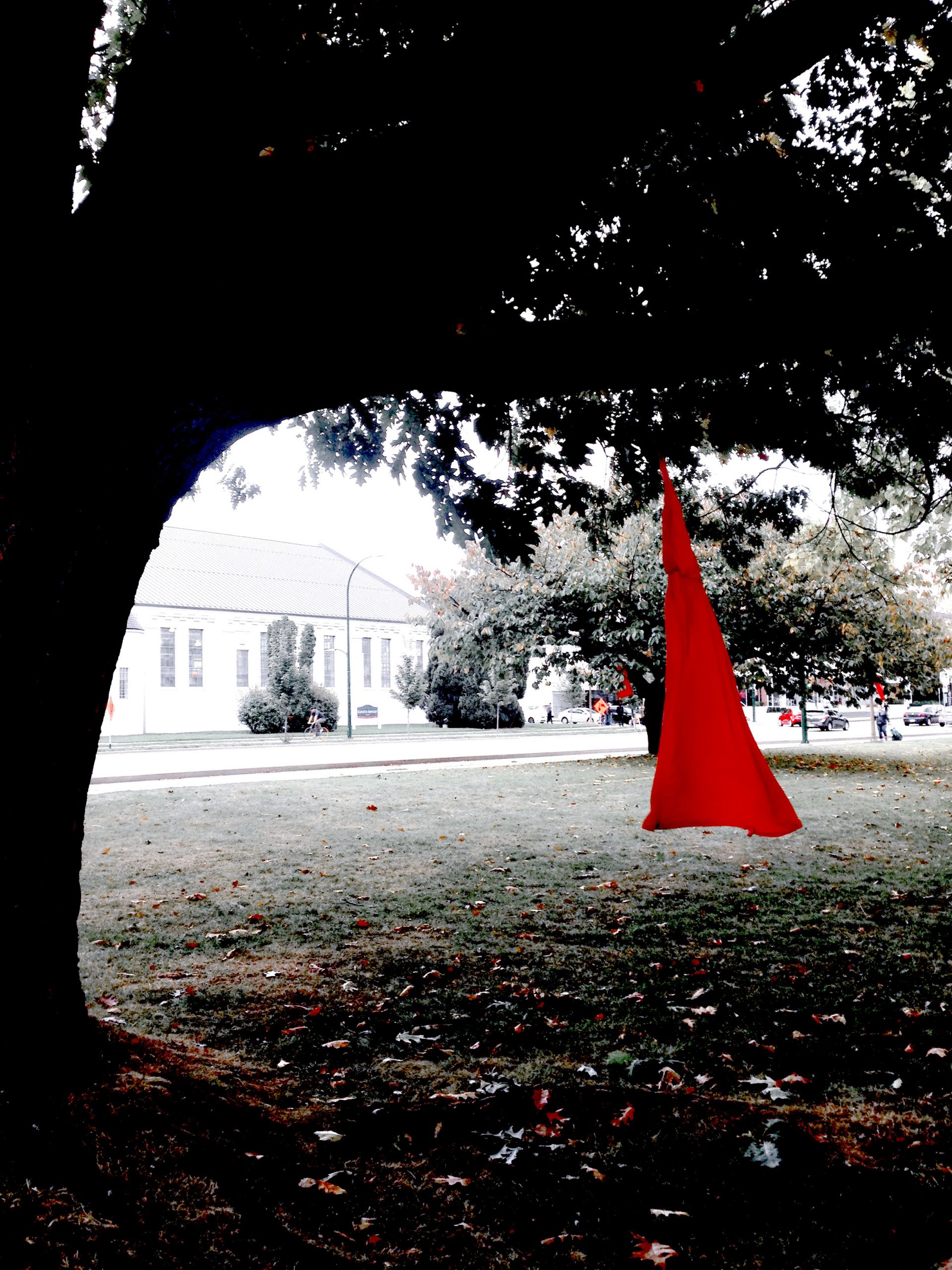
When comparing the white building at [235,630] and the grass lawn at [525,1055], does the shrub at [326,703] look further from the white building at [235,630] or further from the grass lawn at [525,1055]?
the grass lawn at [525,1055]

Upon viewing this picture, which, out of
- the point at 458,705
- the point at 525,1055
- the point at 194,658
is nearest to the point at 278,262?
the point at 525,1055

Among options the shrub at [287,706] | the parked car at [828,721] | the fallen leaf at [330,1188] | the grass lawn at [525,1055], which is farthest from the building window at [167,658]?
the fallen leaf at [330,1188]

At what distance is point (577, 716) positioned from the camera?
59.2 meters

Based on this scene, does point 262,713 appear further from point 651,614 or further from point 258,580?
point 651,614

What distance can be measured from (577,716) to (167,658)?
28556mm

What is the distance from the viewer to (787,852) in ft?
28.3

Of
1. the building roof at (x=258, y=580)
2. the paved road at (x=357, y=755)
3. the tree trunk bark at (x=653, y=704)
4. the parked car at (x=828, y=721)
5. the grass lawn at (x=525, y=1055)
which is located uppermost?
the building roof at (x=258, y=580)

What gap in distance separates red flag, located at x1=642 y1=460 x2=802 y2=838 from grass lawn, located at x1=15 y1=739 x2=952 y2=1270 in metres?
1.03

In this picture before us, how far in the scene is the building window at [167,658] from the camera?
144 feet

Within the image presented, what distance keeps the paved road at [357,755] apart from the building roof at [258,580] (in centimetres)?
1635

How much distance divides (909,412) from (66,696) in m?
5.14

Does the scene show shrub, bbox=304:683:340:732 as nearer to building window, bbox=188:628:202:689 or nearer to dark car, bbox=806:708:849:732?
building window, bbox=188:628:202:689

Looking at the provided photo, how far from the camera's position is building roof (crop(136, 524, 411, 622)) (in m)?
46.7

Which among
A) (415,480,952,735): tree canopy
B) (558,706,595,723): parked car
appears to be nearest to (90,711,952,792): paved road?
(415,480,952,735): tree canopy
